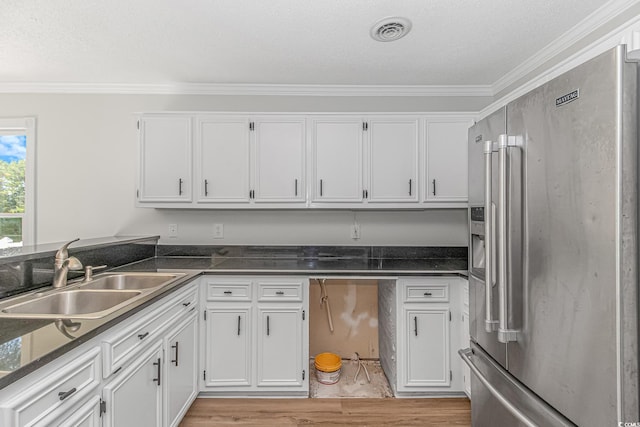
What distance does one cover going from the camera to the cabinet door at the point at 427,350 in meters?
2.16

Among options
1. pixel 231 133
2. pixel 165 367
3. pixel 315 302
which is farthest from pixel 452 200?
pixel 165 367

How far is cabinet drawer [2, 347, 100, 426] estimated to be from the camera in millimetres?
807

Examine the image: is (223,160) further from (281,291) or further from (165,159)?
(281,291)

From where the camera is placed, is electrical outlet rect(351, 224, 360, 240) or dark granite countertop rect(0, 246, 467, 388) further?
electrical outlet rect(351, 224, 360, 240)

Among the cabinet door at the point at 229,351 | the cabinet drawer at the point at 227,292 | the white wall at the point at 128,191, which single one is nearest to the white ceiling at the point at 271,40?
the white wall at the point at 128,191

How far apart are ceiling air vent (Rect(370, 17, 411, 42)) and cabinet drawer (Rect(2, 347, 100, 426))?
2.19 meters

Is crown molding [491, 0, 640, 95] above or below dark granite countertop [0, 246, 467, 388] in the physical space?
above

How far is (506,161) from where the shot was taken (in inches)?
41.6

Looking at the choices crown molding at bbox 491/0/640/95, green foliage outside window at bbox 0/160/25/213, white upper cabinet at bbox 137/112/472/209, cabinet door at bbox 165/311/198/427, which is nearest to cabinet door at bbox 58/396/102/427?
cabinet door at bbox 165/311/198/427

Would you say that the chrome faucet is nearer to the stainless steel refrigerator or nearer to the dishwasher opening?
the dishwasher opening

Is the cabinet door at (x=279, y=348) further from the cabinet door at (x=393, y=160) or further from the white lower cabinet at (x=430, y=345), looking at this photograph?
the cabinet door at (x=393, y=160)

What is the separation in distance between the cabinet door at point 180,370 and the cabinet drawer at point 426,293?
4.81 ft

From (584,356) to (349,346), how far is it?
218cm

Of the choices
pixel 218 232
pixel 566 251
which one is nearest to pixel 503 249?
pixel 566 251
